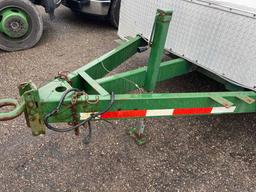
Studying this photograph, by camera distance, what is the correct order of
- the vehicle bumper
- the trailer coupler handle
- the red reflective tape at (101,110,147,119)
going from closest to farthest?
the trailer coupler handle, the red reflective tape at (101,110,147,119), the vehicle bumper

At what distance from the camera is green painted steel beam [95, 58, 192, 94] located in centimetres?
220

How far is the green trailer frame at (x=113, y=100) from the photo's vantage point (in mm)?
1616

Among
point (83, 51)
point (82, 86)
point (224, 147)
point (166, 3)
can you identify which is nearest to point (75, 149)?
point (82, 86)

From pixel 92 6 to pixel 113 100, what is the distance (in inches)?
149

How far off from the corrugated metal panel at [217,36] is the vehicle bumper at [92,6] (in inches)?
92.8

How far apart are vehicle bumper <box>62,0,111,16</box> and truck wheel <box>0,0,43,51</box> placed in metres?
0.98

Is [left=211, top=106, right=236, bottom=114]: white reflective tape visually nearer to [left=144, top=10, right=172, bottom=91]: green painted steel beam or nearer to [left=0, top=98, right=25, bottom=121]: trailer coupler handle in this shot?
[left=144, top=10, right=172, bottom=91]: green painted steel beam

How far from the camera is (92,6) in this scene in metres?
5.06

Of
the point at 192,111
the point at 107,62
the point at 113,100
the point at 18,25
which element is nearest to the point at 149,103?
the point at 113,100

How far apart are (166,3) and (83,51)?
216 cm

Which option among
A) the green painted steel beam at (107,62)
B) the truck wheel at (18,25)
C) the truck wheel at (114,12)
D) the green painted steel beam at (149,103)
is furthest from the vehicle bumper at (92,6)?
the green painted steel beam at (149,103)

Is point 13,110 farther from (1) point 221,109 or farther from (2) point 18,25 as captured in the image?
(2) point 18,25

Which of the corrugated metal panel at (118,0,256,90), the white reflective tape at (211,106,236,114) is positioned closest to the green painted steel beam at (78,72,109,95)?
the white reflective tape at (211,106,236,114)

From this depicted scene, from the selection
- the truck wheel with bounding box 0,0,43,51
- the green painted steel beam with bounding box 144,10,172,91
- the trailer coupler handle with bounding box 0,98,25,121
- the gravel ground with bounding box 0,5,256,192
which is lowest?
the gravel ground with bounding box 0,5,256,192
